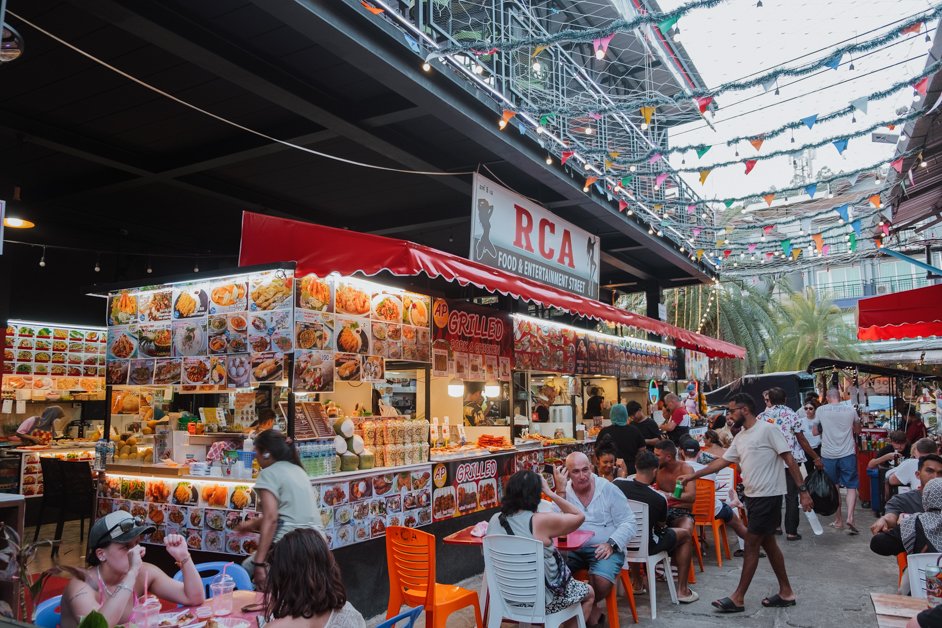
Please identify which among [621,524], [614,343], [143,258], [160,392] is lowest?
[621,524]

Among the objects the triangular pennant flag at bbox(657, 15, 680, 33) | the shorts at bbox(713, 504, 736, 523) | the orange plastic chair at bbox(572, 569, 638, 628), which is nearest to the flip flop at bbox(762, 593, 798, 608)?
the orange plastic chair at bbox(572, 569, 638, 628)

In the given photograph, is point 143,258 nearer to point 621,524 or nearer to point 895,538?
point 621,524

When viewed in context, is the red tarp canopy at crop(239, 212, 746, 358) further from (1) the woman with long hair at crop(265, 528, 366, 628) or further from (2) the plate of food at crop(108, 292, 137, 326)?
(1) the woman with long hair at crop(265, 528, 366, 628)

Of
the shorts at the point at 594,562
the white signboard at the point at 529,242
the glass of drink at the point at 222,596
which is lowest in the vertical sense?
the shorts at the point at 594,562

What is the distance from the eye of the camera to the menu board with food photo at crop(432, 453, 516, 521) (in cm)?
764

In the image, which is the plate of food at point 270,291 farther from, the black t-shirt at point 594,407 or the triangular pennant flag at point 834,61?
the black t-shirt at point 594,407

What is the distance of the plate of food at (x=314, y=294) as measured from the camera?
630cm

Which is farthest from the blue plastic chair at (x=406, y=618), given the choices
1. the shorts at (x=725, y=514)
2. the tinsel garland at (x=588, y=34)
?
the shorts at (x=725, y=514)

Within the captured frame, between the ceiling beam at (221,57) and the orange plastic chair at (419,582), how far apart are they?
3.68m

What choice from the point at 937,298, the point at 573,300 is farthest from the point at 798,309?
the point at 573,300

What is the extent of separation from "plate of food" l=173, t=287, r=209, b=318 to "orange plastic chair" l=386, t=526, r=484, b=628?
3.25m

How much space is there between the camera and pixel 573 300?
824cm

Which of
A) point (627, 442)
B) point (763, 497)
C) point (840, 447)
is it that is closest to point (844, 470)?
point (840, 447)

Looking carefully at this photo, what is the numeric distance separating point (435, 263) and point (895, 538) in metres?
4.31
